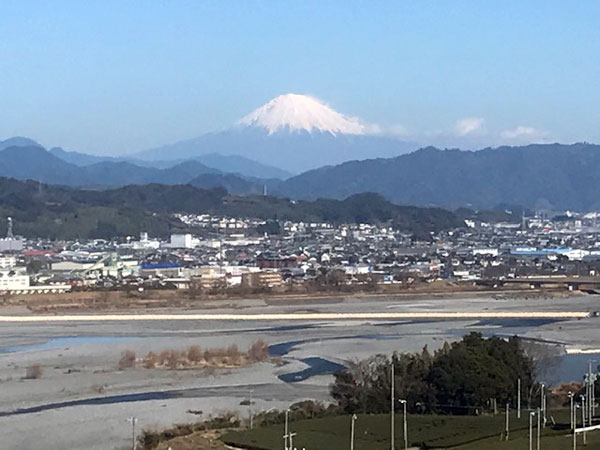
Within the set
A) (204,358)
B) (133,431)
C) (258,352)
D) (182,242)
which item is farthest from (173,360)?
(182,242)

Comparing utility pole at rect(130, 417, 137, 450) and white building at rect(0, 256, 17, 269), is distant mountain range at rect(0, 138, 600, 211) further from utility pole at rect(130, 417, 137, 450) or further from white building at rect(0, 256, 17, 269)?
utility pole at rect(130, 417, 137, 450)

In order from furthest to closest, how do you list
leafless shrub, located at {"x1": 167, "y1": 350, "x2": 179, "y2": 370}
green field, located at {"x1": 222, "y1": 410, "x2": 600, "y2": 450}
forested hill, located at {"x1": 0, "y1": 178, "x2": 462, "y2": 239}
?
1. forested hill, located at {"x1": 0, "y1": 178, "x2": 462, "y2": 239}
2. leafless shrub, located at {"x1": 167, "y1": 350, "x2": 179, "y2": 370}
3. green field, located at {"x1": 222, "y1": 410, "x2": 600, "y2": 450}

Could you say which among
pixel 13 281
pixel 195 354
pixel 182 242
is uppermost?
pixel 182 242

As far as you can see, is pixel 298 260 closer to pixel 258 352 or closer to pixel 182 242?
pixel 182 242

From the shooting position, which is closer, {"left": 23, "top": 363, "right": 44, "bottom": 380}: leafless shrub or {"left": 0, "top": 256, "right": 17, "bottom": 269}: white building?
{"left": 23, "top": 363, "right": 44, "bottom": 380}: leafless shrub

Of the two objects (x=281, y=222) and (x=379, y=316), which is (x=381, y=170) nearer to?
(x=281, y=222)

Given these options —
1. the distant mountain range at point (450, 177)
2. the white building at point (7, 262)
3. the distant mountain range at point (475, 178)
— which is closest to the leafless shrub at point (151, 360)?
the white building at point (7, 262)

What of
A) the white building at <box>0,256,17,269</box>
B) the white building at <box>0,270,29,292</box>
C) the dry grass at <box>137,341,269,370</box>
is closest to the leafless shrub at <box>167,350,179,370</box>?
the dry grass at <box>137,341,269,370</box>

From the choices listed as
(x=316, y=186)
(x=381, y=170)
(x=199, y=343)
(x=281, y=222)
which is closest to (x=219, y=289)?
(x=199, y=343)
